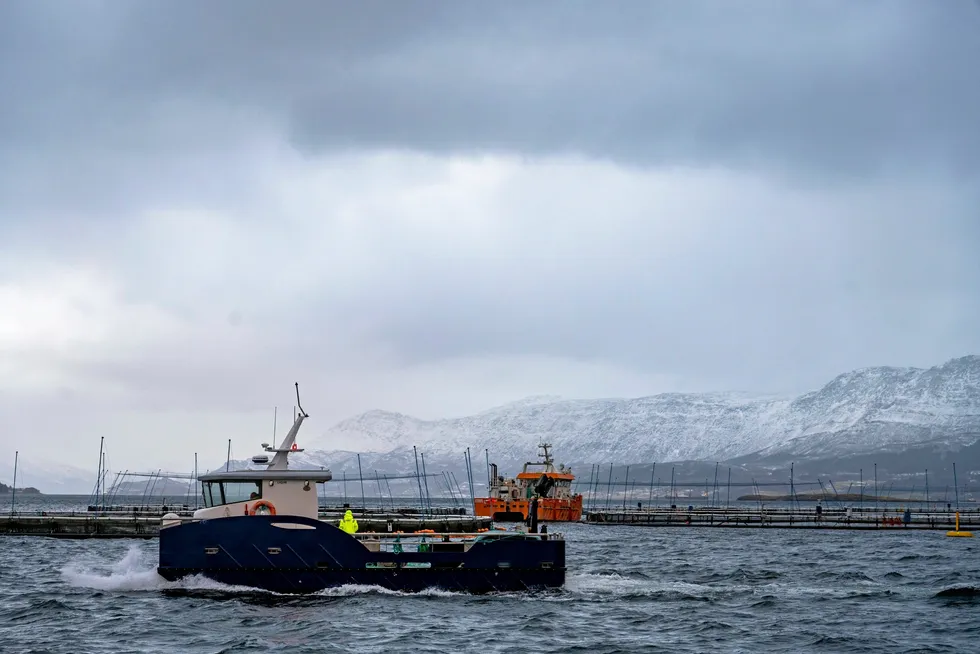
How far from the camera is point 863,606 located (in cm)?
3828

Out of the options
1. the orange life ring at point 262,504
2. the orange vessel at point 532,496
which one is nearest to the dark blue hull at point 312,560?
the orange life ring at point 262,504

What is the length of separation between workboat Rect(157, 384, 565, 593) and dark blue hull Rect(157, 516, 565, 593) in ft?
0.11

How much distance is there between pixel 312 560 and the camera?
3734cm

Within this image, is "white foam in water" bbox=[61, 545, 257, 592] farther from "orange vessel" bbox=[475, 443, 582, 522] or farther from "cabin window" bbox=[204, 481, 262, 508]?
"orange vessel" bbox=[475, 443, 582, 522]

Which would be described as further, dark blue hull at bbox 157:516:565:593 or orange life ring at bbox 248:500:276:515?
orange life ring at bbox 248:500:276:515

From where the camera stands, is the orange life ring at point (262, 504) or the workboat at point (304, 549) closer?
the workboat at point (304, 549)

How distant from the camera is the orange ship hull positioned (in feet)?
344

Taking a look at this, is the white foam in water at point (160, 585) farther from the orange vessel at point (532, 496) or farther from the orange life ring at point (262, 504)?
the orange vessel at point (532, 496)

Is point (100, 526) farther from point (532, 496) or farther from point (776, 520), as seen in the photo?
point (776, 520)

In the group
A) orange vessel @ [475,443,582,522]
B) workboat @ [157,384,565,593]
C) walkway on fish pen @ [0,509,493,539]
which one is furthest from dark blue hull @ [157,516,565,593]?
orange vessel @ [475,443,582,522]

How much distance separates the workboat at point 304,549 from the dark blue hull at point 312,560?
0.03 meters

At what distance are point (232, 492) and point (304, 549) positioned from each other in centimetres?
383

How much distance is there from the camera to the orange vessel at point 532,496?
105688mm

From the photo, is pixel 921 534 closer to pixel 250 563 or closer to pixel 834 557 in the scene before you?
pixel 834 557
